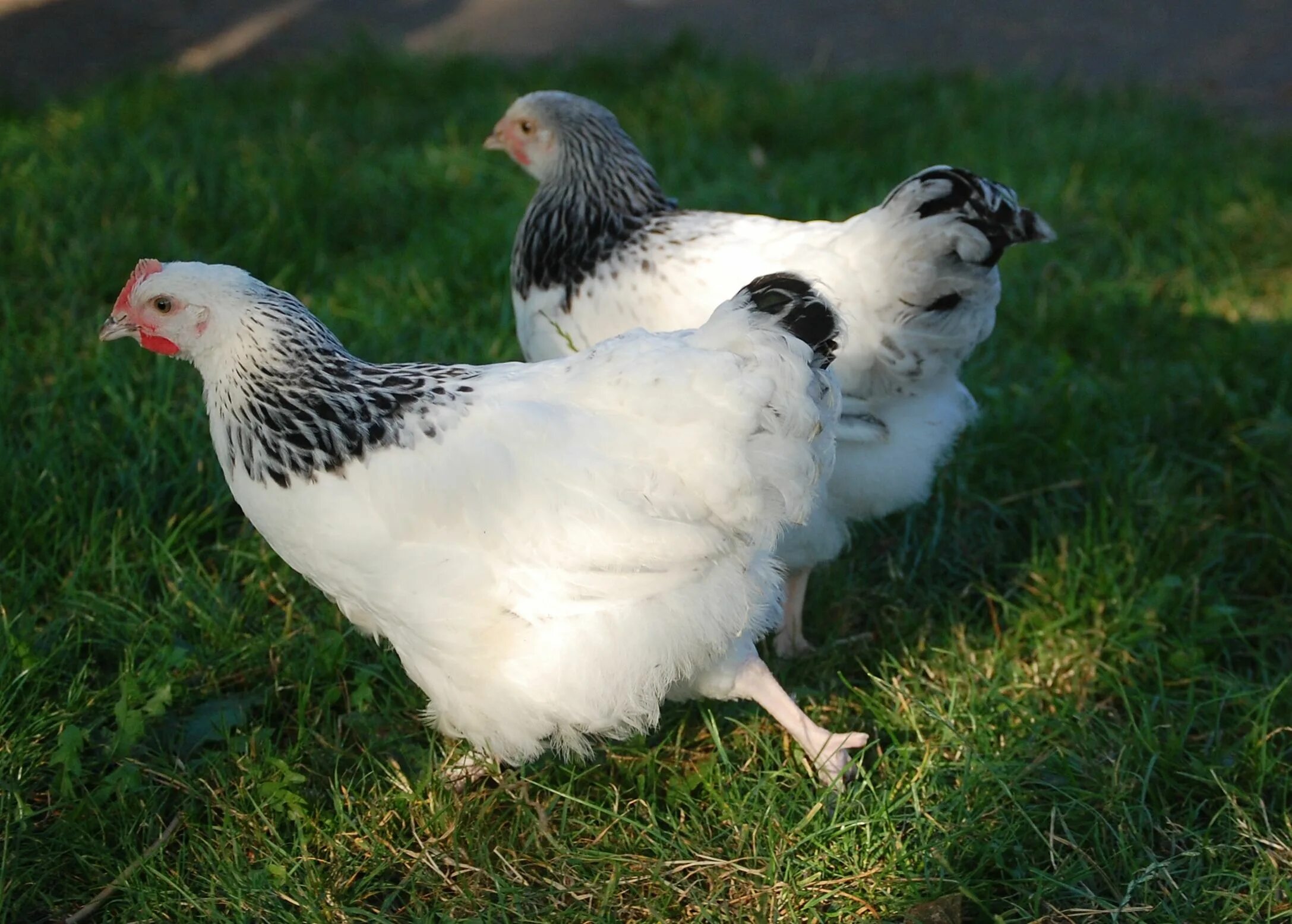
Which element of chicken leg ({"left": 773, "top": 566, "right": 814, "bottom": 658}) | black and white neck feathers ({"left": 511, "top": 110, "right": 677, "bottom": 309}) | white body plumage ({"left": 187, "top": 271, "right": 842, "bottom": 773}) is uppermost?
black and white neck feathers ({"left": 511, "top": 110, "right": 677, "bottom": 309})

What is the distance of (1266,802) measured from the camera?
2506 millimetres

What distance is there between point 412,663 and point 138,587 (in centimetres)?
92

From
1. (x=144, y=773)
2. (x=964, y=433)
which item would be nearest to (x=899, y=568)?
(x=964, y=433)

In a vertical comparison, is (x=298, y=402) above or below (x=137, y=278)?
below

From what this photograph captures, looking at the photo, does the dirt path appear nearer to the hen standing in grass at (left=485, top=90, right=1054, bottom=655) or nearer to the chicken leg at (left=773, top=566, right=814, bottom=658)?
the hen standing in grass at (left=485, top=90, right=1054, bottom=655)

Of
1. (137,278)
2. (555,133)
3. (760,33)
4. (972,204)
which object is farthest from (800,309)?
(760,33)

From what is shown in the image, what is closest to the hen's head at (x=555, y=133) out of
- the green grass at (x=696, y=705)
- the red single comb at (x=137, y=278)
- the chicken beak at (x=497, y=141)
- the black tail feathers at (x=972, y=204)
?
the chicken beak at (x=497, y=141)

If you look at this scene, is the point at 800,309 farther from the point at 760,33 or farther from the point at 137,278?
the point at 760,33

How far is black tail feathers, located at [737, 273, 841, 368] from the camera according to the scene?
229 centimetres

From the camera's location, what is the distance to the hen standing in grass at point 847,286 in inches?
109

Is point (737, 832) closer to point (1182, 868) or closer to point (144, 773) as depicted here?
point (1182, 868)

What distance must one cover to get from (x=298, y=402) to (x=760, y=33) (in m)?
5.58

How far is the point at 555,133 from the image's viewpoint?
3.58 metres

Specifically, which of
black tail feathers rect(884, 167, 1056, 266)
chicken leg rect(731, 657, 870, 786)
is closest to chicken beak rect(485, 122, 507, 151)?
black tail feathers rect(884, 167, 1056, 266)
